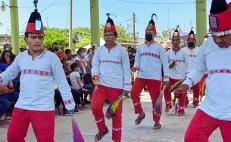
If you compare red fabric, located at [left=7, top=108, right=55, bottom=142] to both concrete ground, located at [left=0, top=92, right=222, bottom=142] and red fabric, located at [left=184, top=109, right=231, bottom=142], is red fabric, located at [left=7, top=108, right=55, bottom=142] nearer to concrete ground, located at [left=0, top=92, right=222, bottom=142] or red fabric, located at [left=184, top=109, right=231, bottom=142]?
red fabric, located at [left=184, top=109, right=231, bottom=142]

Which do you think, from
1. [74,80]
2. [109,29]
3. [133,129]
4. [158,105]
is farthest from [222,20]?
[74,80]

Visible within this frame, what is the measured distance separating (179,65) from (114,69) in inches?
152

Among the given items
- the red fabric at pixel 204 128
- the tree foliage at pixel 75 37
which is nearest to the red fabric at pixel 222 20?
the red fabric at pixel 204 128

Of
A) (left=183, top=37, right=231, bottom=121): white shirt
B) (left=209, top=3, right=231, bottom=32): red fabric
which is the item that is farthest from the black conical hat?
(left=183, top=37, right=231, bottom=121): white shirt

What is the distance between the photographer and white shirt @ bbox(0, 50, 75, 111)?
227 inches

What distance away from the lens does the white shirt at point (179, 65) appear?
11.5 metres

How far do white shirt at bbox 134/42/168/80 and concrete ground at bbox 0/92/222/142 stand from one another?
1068 mm

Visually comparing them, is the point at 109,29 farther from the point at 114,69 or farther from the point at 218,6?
the point at 218,6

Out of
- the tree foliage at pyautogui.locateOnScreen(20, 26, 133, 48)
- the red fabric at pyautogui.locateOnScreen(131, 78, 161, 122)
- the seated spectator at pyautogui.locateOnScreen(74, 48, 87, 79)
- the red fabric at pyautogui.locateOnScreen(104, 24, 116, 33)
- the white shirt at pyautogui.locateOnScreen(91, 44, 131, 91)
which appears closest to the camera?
the white shirt at pyautogui.locateOnScreen(91, 44, 131, 91)

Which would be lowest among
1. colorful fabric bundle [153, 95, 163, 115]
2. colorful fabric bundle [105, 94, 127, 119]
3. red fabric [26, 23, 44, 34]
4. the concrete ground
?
the concrete ground

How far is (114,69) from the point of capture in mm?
8008

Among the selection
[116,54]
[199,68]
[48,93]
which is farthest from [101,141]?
[199,68]

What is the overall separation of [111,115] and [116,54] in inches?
41.2

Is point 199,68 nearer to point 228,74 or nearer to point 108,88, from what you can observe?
point 228,74
